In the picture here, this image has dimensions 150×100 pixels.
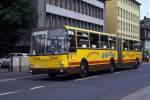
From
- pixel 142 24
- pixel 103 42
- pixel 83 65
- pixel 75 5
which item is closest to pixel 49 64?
pixel 83 65

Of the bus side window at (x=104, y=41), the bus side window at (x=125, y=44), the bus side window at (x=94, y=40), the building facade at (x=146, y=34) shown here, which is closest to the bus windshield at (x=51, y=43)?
the bus side window at (x=94, y=40)

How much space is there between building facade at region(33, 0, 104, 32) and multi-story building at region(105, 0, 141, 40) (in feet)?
35.8

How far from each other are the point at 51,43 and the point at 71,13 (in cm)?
4154

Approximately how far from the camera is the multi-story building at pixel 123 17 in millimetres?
93625

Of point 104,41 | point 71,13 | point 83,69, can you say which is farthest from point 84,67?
point 71,13

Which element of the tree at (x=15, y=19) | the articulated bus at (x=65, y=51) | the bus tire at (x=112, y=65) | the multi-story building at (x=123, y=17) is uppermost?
the multi-story building at (x=123, y=17)

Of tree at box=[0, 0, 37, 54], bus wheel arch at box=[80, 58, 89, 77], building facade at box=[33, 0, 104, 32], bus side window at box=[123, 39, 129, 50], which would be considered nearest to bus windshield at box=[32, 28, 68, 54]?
bus wheel arch at box=[80, 58, 89, 77]

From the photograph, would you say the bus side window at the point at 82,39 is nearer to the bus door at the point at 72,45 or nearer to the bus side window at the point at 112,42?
the bus door at the point at 72,45

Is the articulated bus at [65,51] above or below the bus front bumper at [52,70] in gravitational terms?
above

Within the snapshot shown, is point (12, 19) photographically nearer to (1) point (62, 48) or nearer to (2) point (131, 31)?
(1) point (62, 48)

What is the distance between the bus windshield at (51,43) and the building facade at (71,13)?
1061 inches

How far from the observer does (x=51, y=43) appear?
80.2ft

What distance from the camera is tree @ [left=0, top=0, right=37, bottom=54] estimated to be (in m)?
45.7

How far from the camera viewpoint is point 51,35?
968 inches
